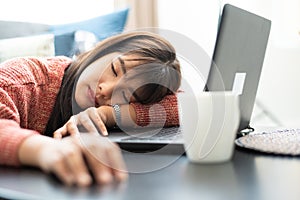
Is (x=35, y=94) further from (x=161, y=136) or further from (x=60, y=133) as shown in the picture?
(x=161, y=136)

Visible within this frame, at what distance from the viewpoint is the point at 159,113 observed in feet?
3.18

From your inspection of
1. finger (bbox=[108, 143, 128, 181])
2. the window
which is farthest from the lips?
the window

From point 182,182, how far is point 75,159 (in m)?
0.12

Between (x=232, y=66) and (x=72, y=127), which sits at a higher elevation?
(x=232, y=66)

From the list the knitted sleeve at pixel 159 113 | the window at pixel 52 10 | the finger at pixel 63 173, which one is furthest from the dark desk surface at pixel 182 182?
the window at pixel 52 10

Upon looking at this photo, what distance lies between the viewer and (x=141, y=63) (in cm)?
92

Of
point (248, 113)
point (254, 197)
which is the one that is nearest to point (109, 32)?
point (248, 113)

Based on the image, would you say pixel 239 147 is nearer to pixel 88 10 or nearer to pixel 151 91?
pixel 151 91

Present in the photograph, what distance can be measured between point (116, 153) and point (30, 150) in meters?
0.11

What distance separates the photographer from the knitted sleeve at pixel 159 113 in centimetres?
94

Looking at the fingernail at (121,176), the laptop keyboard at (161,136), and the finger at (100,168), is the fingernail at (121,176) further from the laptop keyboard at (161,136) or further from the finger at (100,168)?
the laptop keyboard at (161,136)

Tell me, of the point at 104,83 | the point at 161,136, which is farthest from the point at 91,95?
the point at 161,136

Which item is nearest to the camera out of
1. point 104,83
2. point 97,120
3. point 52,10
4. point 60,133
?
point 60,133

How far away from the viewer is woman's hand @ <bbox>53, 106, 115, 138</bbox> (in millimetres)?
745
